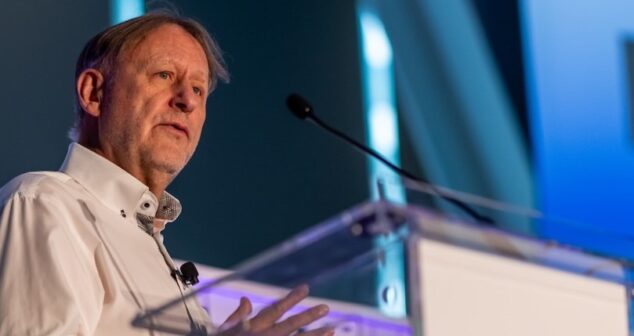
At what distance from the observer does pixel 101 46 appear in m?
2.19

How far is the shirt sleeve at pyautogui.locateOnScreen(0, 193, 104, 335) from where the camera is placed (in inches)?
59.3

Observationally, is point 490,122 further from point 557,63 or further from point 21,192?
point 21,192

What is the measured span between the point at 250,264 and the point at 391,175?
3.20m

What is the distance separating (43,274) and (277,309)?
1.56ft

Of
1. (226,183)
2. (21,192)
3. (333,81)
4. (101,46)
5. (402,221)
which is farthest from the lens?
(333,81)

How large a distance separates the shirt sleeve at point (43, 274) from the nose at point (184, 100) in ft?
1.59

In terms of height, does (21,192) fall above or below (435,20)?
above

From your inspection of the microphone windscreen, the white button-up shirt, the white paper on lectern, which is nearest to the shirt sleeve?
the white button-up shirt

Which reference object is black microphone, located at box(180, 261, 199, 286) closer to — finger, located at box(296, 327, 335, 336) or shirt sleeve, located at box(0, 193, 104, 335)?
shirt sleeve, located at box(0, 193, 104, 335)

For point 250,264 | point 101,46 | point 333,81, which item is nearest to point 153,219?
point 101,46

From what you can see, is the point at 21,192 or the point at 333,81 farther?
the point at 333,81

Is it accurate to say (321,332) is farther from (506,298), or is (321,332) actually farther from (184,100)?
(184,100)

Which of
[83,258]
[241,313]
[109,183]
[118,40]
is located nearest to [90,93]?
[118,40]

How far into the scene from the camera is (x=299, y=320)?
3.89ft
